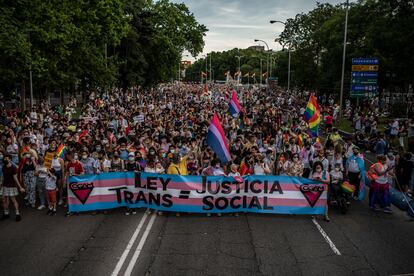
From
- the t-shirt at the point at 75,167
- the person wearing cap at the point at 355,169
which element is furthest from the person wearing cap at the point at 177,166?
the person wearing cap at the point at 355,169

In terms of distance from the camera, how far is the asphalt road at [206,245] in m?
7.85

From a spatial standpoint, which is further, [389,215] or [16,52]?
[16,52]

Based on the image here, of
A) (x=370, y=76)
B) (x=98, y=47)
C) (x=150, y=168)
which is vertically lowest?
(x=150, y=168)

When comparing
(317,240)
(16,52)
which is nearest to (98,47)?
(16,52)

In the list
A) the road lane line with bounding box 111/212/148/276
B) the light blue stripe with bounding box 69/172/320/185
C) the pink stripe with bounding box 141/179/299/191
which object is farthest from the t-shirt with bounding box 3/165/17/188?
the pink stripe with bounding box 141/179/299/191

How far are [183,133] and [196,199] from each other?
7.46m

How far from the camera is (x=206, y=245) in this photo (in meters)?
8.95

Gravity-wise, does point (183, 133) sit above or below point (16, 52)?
below

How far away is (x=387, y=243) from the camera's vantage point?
9211mm

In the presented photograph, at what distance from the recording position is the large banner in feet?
35.8

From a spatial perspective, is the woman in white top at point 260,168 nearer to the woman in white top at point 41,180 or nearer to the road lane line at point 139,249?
the road lane line at point 139,249

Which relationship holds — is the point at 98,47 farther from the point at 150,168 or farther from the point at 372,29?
the point at 150,168

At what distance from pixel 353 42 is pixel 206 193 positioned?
37912mm

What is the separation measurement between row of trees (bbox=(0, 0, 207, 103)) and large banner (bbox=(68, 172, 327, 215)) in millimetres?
8482
